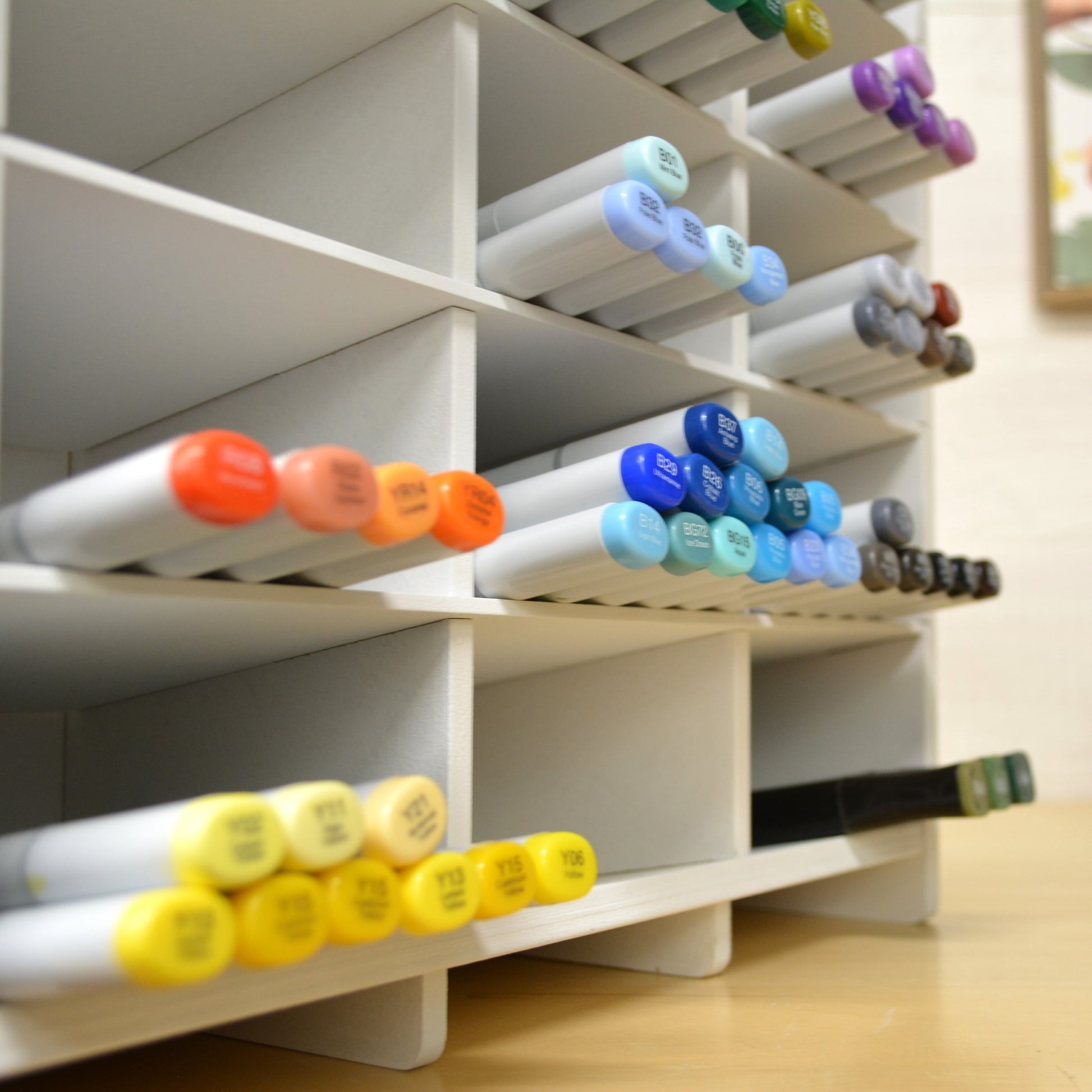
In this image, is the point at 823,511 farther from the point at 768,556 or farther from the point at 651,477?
the point at 651,477

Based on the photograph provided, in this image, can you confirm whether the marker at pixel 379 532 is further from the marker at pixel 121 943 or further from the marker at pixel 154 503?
the marker at pixel 121 943

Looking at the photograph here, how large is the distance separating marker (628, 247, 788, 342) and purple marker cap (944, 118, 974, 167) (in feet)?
1.25

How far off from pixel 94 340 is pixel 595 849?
58 cm

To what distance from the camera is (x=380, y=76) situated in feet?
2.62

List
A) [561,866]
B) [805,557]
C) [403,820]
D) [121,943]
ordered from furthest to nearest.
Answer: [805,557] → [561,866] → [403,820] → [121,943]

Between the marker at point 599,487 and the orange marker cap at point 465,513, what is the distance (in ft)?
0.46

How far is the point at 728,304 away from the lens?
0.87 meters

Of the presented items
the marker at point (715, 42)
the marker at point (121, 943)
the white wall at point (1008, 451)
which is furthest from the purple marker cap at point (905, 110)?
the white wall at point (1008, 451)

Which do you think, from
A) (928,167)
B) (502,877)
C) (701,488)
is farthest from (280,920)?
(928,167)

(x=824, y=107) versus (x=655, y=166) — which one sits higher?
(x=824, y=107)

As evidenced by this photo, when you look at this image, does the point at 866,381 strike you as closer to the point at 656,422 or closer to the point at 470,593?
the point at 656,422

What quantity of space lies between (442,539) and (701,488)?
23 centimetres

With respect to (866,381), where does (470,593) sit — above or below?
below

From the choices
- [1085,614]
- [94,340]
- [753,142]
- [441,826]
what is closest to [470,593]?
[441,826]
